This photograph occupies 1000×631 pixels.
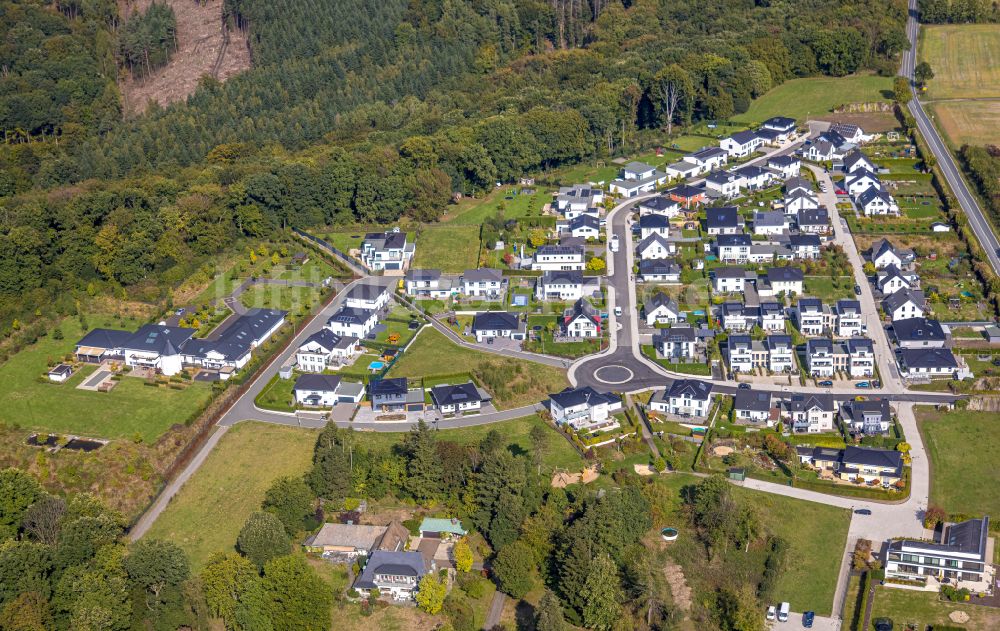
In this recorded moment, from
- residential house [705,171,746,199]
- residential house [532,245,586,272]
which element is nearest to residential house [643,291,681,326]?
residential house [532,245,586,272]

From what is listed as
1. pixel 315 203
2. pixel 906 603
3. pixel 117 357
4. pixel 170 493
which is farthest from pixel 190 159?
pixel 906 603

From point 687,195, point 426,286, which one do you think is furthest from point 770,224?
point 426,286

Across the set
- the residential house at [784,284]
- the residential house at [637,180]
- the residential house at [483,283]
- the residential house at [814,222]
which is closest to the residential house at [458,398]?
the residential house at [483,283]

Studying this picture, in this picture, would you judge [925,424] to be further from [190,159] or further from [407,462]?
[190,159]

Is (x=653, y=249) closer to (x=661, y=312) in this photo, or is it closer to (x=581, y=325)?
(x=661, y=312)

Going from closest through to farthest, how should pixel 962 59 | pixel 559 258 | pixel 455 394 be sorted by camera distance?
pixel 455 394
pixel 559 258
pixel 962 59

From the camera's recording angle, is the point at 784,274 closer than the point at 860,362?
No
